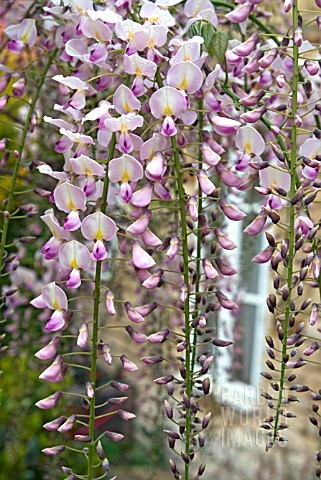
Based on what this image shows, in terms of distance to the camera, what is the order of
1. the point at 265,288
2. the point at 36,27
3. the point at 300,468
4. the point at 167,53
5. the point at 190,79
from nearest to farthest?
the point at 190,79
the point at 167,53
the point at 36,27
the point at 300,468
the point at 265,288

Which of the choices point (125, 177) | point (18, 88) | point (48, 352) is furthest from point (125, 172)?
point (18, 88)

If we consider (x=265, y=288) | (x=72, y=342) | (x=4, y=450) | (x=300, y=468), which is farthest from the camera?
(x=265, y=288)

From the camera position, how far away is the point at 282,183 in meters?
0.89

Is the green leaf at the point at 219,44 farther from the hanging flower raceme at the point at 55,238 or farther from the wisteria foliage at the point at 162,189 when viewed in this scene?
the hanging flower raceme at the point at 55,238

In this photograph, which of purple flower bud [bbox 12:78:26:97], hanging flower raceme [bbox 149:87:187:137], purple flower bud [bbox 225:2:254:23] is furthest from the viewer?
purple flower bud [bbox 12:78:26:97]

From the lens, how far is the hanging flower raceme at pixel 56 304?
82 cm

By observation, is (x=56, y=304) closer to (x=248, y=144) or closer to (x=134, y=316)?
(x=134, y=316)

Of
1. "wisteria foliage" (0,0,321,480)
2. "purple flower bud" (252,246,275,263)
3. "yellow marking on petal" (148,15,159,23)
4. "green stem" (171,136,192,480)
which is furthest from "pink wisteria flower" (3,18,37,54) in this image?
"purple flower bud" (252,246,275,263)

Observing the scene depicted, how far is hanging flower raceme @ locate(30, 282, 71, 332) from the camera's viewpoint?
0.82m

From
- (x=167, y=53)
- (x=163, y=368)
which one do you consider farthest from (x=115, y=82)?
(x=163, y=368)

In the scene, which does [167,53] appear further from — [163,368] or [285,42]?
[163,368]

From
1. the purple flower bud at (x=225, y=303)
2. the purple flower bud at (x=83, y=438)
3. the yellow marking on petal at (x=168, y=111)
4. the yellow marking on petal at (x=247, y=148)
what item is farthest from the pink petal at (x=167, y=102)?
the purple flower bud at (x=83, y=438)

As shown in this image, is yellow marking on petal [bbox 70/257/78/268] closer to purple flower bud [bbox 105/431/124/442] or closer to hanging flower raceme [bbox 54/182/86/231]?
hanging flower raceme [bbox 54/182/86/231]

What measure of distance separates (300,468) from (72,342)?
1438 mm
